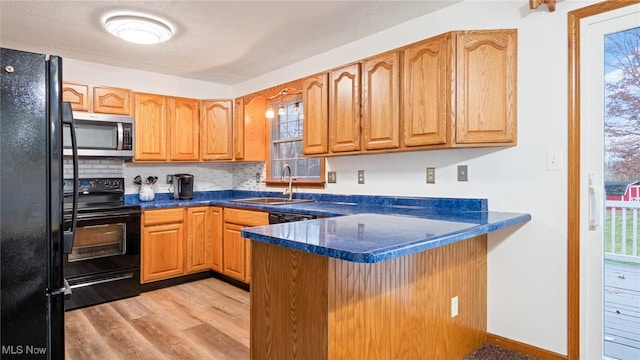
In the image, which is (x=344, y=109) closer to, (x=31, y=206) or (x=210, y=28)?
(x=210, y=28)

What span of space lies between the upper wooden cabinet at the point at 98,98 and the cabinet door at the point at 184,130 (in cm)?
46

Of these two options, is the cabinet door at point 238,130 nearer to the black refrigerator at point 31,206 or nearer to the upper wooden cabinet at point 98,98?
the upper wooden cabinet at point 98,98

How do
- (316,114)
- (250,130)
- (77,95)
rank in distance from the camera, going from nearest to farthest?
(316,114), (77,95), (250,130)

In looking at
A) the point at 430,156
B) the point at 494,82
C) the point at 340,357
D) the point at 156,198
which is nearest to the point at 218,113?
the point at 156,198

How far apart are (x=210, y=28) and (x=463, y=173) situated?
225cm

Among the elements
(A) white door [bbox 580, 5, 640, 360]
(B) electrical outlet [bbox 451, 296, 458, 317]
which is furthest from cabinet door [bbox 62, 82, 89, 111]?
(A) white door [bbox 580, 5, 640, 360]

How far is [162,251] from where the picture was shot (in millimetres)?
3668

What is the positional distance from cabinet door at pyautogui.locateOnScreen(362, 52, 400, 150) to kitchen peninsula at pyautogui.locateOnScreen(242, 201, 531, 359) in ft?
2.70

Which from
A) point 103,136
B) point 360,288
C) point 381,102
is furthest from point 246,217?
point 360,288

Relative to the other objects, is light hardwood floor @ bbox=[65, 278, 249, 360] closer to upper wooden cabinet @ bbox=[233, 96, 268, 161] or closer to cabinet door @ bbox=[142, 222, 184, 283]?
cabinet door @ bbox=[142, 222, 184, 283]

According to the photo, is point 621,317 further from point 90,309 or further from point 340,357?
point 90,309

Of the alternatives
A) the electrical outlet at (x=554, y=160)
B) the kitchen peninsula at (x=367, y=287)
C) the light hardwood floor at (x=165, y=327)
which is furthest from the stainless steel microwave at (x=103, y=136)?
the electrical outlet at (x=554, y=160)

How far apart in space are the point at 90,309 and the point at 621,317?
3822 mm

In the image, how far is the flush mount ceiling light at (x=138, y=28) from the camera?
105 inches
